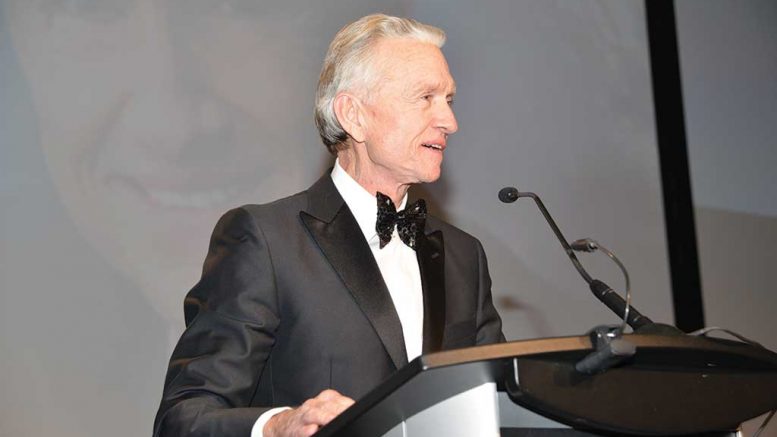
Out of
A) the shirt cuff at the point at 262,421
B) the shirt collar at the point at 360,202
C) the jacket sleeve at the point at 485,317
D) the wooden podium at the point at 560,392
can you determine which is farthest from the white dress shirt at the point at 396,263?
the wooden podium at the point at 560,392

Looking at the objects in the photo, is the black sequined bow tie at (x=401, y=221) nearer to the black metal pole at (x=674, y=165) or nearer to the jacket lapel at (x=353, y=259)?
the jacket lapel at (x=353, y=259)

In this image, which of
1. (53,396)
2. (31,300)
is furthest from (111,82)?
(53,396)

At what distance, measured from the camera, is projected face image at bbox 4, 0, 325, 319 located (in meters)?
3.09

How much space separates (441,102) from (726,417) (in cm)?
111

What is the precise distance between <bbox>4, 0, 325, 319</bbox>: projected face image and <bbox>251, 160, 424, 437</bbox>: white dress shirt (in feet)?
3.07

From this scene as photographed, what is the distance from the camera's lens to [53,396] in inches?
117

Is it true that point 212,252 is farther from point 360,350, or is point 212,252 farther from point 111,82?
point 111,82

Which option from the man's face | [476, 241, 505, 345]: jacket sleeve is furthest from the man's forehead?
[476, 241, 505, 345]: jacket sleeve

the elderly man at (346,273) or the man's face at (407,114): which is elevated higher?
the man's face at (407,114)

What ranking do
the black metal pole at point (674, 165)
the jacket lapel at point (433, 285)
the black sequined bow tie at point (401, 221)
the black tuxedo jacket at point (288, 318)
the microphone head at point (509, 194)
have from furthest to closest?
the black metal pole at point (674, 165), the black sequined bow tie at point (401, 221), the jacket lapel at point (433, 285), the microphone head at point (509, 194), the black tuxedo jacket at point (288, 318)

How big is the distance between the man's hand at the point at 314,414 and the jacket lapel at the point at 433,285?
65 cm

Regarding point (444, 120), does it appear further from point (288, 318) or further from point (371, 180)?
point (288, 318)

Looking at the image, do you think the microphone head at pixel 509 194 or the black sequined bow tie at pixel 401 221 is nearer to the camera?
the microphone head at pixel 509 194

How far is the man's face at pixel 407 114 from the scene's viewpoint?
234 cm
